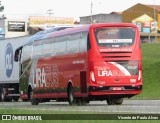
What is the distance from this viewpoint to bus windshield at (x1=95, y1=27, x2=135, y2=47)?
29322 millimetres

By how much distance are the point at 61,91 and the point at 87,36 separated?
376 cm

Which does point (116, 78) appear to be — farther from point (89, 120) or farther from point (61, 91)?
point (89, 120)

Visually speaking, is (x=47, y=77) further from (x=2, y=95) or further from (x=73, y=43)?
(x=2, y=95)

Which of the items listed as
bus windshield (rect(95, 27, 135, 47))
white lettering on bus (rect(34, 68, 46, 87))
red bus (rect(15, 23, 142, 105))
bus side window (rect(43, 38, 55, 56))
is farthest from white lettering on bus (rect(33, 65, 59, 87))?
bus windshield (rect(95, 27, 135, 47))

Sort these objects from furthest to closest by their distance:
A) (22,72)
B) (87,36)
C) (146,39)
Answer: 1. (146,39)
2. (22,72)
3. (87,36)

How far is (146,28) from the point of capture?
538 ft

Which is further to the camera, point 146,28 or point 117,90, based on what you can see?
point 146,28

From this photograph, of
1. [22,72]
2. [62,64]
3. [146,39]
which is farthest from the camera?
[146,39]

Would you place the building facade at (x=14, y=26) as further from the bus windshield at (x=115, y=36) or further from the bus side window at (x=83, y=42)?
the bus windshield at (x=115, y=36)

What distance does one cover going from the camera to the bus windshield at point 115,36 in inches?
1154

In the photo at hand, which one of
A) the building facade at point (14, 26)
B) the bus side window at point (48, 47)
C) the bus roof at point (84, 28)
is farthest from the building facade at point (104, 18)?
the bus roof at point (84, 28)

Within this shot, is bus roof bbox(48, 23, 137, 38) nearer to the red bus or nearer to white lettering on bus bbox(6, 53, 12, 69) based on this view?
the red bus

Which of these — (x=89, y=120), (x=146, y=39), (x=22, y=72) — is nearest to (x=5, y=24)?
(x=146, y=39)

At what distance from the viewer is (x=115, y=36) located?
2938cm
